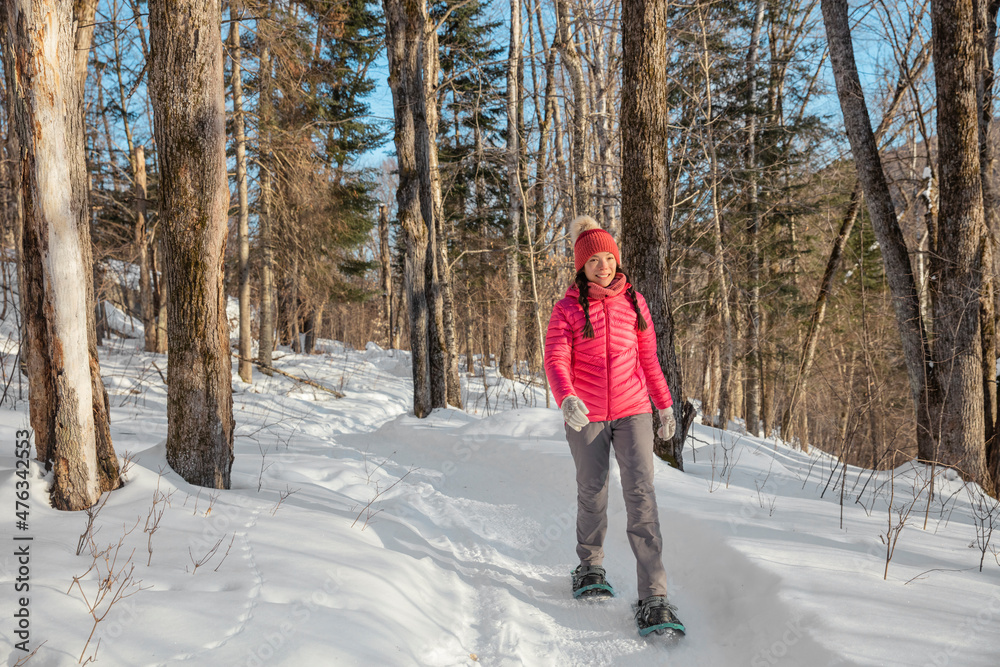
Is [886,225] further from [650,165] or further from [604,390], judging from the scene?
[604,390]

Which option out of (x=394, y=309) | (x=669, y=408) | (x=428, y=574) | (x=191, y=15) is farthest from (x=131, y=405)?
(x=394, y=309)

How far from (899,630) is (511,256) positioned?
1144 cm

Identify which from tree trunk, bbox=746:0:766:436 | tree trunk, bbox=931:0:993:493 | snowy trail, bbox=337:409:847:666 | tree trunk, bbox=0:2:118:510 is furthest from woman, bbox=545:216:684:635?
tree trunk, bbox=746:0:766:436

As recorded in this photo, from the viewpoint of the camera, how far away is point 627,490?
273cm

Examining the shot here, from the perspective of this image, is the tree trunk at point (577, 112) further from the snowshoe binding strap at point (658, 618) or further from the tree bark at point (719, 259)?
the snowshoe binding strap at point (658, 618)

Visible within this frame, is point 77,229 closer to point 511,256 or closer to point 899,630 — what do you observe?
point 899,630

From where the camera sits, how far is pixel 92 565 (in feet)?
6.97

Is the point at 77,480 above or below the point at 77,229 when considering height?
below

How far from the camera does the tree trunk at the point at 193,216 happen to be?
10.8 feet

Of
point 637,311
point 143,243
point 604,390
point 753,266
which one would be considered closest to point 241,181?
point 143,243

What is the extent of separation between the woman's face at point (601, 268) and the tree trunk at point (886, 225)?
5.09m

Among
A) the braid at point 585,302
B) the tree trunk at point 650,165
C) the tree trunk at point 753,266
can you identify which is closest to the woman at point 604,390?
the braid at point 585,302

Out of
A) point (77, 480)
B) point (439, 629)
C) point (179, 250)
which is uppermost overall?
point (179, 250)

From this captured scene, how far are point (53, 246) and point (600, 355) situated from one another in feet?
9.67
